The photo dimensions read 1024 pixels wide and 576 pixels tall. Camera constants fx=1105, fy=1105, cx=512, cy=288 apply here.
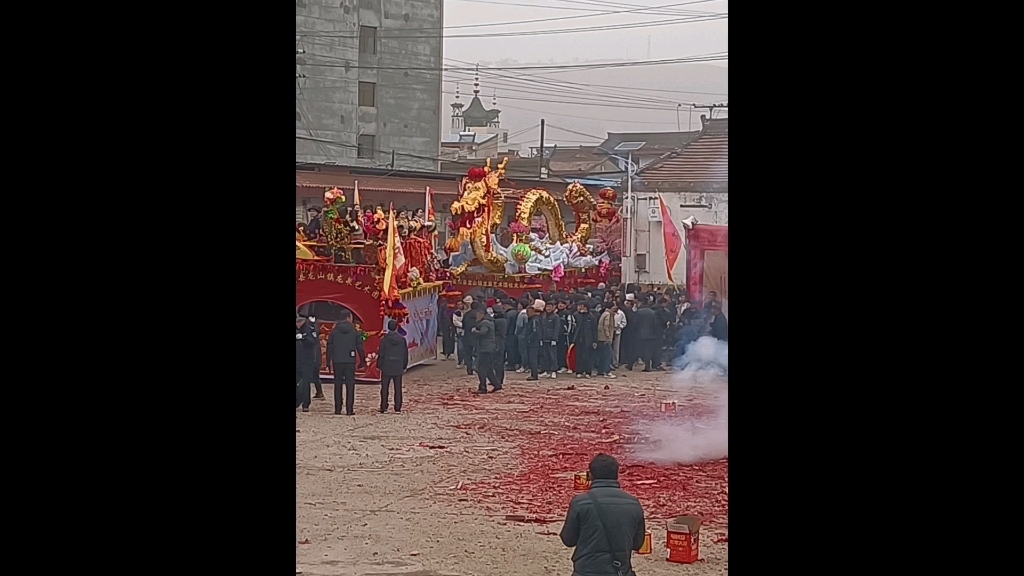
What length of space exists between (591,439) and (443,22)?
4.08 m

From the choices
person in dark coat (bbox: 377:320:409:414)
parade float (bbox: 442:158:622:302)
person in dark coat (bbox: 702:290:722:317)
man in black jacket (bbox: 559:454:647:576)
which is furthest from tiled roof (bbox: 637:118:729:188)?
man in black jacket (bbox: 559:454:647:576)

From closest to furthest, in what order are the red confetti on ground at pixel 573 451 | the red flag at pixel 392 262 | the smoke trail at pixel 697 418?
1. the red confetti on ground at pixel 573 451
2. the smoke trail at pixel 697 418
3. the red flag at pixel 392 262

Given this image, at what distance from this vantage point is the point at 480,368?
8.29 metres

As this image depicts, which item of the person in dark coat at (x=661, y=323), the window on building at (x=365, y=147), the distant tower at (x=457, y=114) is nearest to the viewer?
the person in dark coat at (x=661, y=323)

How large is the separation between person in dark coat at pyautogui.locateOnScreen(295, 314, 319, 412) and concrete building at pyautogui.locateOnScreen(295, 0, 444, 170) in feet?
7.25

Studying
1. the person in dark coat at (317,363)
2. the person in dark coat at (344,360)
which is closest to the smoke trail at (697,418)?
the person in dark coat at (344,360)

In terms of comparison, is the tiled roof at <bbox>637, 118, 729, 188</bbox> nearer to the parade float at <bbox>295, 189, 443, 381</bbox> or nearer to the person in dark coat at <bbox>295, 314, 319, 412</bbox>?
the parade float at <bbox>295, 189, 443, 381</bbox>

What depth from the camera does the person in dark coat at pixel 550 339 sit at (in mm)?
8234

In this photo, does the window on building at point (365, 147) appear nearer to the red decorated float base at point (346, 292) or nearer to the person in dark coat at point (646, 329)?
the red decorated float base at point (346, 292)

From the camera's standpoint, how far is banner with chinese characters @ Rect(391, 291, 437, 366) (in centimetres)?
830

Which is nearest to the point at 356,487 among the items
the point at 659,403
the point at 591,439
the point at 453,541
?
the point at 453,541

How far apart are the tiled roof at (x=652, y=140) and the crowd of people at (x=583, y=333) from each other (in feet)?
4.26

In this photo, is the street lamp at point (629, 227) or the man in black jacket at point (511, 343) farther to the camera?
the street lamp at point (629, 227)

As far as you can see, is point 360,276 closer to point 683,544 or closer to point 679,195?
point 679,195
